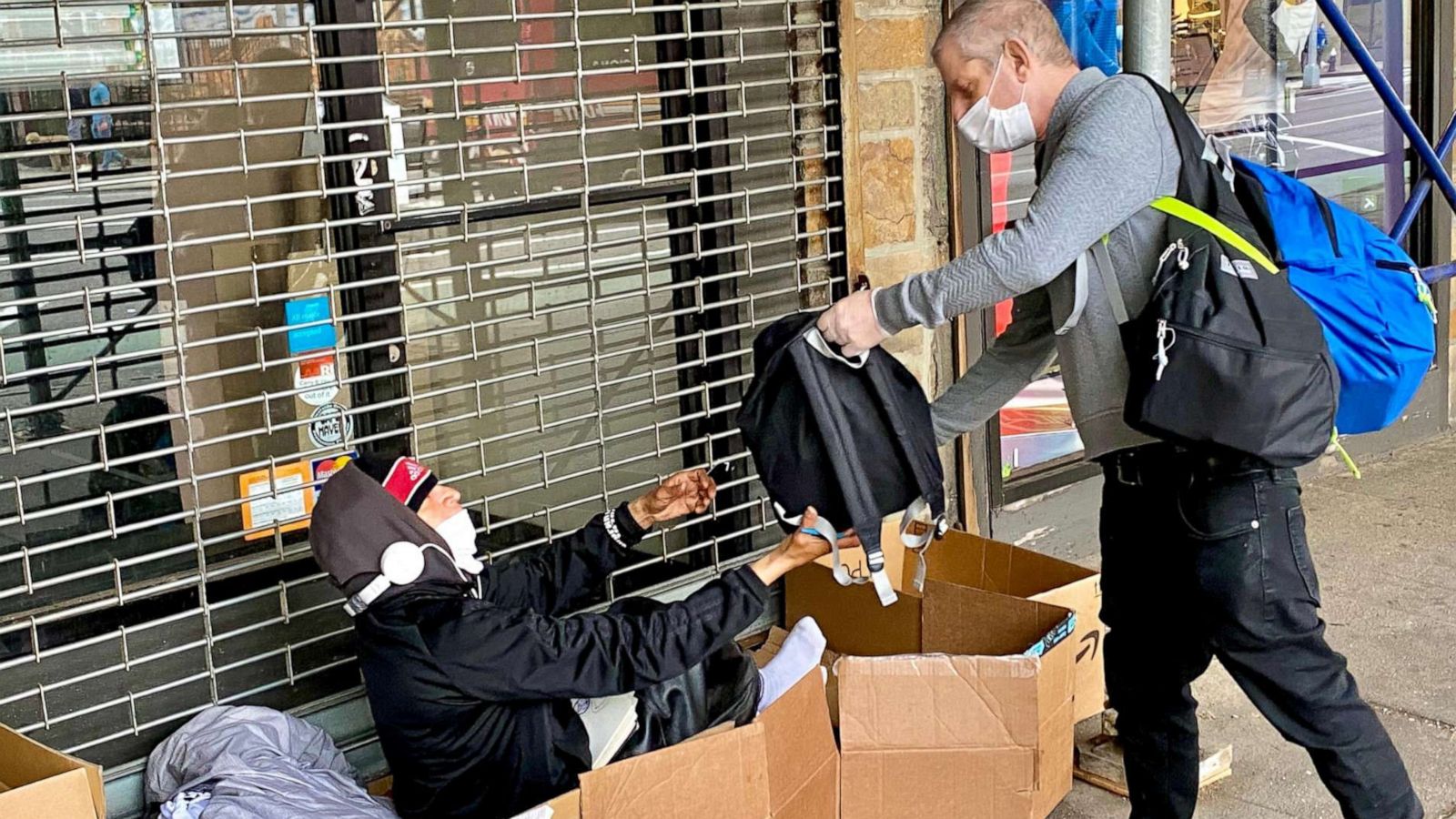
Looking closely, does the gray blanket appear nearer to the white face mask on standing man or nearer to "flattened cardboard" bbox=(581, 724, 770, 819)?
"flattened cardboard" bbox=(581, 724, 770, 819)

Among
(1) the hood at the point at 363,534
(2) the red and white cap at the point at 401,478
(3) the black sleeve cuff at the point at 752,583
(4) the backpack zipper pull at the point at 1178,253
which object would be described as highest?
(4) the backpack zipper pull at the point at 1178,253

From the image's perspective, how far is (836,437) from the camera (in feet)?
9.48

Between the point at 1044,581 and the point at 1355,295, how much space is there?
1323mm

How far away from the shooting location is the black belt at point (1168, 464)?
107 inches

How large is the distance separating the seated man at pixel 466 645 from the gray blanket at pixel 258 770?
0.14 m

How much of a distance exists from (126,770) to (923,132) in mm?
2718

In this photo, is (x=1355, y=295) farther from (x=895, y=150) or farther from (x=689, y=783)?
(x=895, y=150)

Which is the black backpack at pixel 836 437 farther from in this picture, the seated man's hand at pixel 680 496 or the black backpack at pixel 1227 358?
the black backpack at pixel 1227 358

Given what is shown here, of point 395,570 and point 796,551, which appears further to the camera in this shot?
point 796,551

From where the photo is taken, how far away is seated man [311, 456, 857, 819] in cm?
280

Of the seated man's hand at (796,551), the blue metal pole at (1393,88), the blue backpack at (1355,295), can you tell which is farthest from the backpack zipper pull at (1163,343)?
the blue metal pole at (1393,88)

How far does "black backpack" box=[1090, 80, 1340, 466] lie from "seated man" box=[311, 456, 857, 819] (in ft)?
2.23

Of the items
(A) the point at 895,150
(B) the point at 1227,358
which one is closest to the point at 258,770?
(B) the point at 1227,358

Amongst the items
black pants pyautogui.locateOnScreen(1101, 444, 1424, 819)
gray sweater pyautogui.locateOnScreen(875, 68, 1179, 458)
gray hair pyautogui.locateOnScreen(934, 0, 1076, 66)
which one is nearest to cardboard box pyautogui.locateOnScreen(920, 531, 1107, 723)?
black pants pyautogui.locateOnScreen(1101, 444, 1424, 819)
